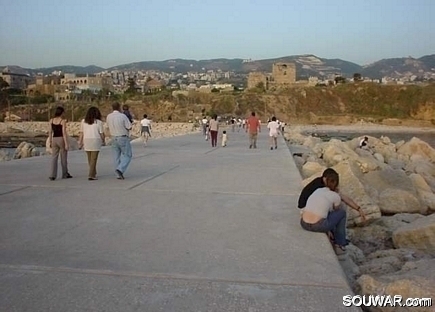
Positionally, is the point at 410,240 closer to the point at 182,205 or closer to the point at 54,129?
the point at 182,205

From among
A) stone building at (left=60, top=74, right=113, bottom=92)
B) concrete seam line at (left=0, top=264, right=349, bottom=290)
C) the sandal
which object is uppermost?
stone building at (left=60, top=74, right=113, bottom=92)

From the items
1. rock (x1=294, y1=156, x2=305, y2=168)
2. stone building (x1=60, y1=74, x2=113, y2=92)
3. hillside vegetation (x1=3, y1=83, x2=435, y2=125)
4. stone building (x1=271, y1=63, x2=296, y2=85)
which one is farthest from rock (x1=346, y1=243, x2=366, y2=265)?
stone building (x1=60, y1=74, x2=113, y2=92)

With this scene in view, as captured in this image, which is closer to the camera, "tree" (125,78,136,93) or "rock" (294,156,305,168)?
"rock" (294,156,305,168)

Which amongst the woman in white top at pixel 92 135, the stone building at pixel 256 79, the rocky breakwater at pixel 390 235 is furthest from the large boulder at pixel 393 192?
the stone building at pixel 256 79

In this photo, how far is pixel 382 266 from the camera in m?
6.55

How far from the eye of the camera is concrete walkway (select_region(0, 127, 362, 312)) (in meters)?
4.19

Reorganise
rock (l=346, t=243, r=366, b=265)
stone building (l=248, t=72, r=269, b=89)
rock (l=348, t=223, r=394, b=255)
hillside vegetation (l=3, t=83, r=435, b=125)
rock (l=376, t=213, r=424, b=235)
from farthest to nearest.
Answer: stone building (l=248, t=72, r=269, b=89), hillside vegetation (l=3, t=83, r=435, b=125), rock (l=376, t=213, r=424, b=235), rock (l=348, t=223, r=394, b=255), rock (l=346, t=243, r=366, b=265)

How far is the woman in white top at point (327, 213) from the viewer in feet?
20.7

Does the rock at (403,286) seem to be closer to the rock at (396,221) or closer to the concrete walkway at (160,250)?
the concrete walkway at (160,250)

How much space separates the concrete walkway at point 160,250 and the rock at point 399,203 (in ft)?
8.14

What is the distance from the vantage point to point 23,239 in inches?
233

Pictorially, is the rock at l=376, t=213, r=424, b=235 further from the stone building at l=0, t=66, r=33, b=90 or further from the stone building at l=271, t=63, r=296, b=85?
the stone building at l=0, t=66, r=33, b=90

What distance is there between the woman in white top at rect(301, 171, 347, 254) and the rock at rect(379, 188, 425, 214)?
199 inches

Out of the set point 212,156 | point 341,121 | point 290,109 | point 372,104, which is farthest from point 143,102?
point 212,156
